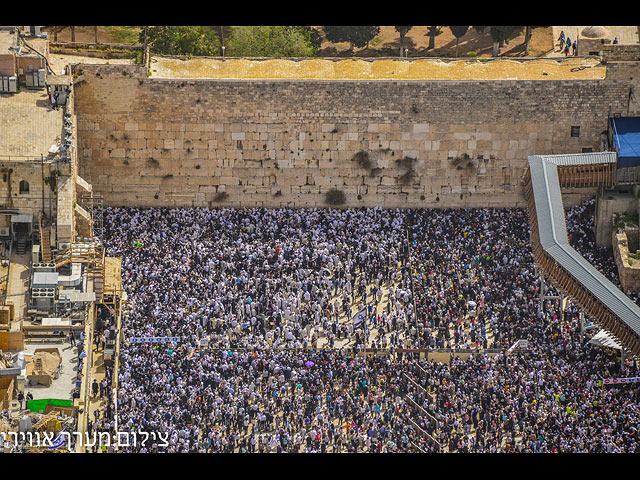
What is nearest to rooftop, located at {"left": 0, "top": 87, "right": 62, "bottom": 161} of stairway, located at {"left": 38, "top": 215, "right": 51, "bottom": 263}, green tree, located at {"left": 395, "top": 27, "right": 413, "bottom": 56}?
stairway, located at {"left": 38, "top": 215, "right": 51, "bottom": 263}

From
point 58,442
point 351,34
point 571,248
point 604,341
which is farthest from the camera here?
point 351,34

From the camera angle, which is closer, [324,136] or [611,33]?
[324,136]

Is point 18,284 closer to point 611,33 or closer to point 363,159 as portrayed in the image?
point 363,159

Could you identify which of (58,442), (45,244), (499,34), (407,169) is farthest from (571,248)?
(58,442)

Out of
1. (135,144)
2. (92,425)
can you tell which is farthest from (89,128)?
(92,425)

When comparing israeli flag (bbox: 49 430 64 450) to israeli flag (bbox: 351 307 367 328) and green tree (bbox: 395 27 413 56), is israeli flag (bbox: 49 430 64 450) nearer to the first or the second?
israeli flag (bbox: 351 307 367 328)
